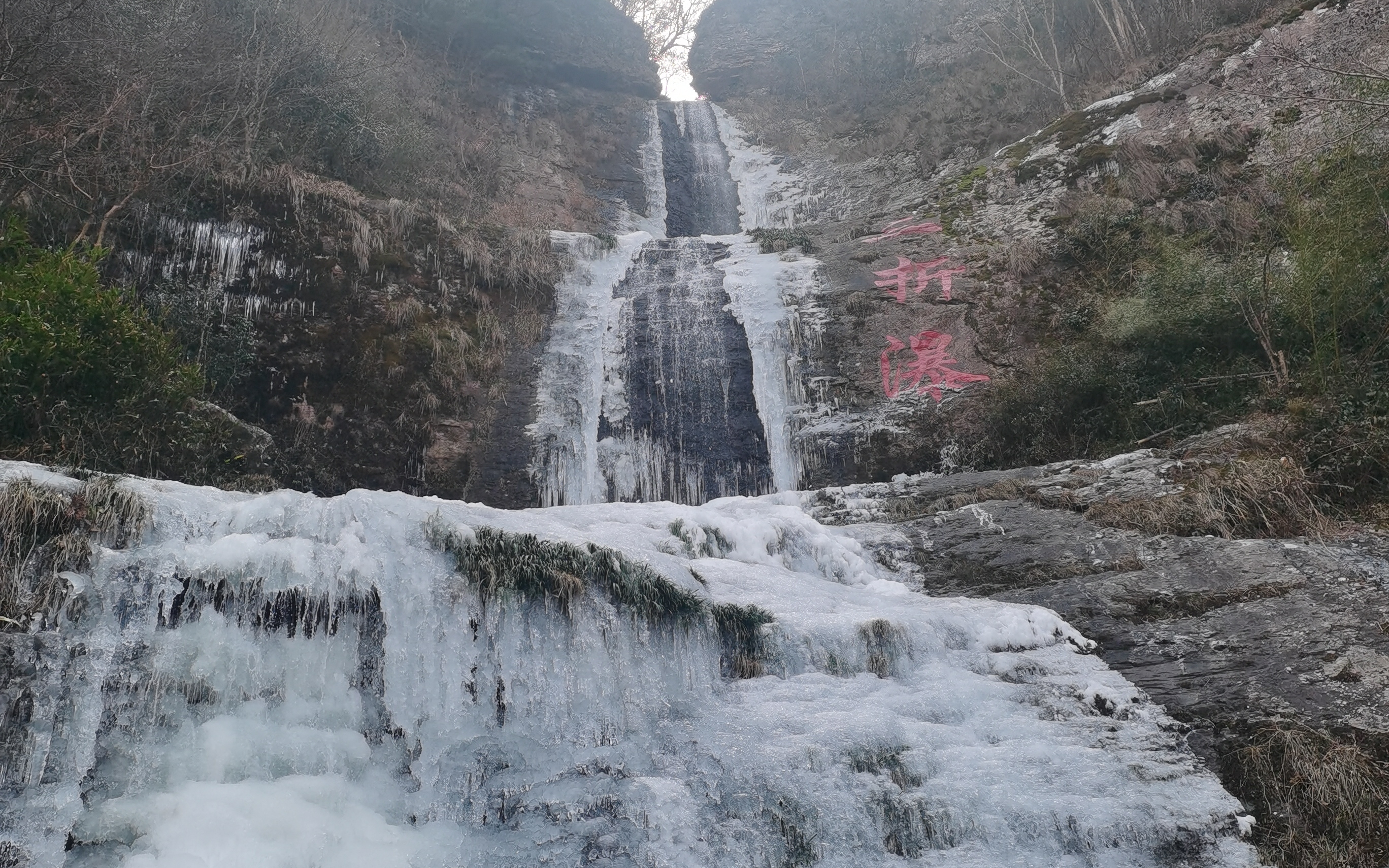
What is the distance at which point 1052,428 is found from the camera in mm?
9141

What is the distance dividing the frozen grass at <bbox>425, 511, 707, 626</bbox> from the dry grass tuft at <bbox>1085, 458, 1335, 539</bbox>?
11.7ft

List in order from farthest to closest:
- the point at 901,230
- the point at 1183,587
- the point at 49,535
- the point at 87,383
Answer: the point at 901,230 < the point at 87,383 < the point at 1183,587 < the point at 49,535

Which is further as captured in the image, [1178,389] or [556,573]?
[1178,389]

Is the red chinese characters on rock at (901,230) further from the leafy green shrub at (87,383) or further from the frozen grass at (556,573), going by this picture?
the leafy green shrub at (87,383)

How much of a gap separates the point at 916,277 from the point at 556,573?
8.50 meters

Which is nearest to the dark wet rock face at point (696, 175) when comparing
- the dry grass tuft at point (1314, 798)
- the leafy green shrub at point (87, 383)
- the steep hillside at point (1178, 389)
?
the steep hillside at point (1178, 389)

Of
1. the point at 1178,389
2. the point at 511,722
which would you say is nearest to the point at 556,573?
the point at 511,722

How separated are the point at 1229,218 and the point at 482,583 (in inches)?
385

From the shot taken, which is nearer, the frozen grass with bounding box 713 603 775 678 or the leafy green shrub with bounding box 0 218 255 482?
the frozen grass with bounding box 713 603 775 678

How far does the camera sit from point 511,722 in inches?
192

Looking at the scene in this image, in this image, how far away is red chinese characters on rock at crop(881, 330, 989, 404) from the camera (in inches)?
409

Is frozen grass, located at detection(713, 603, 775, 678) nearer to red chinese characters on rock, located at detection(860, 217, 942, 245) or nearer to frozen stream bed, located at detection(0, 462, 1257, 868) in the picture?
frozen stream bed, located at detection(0, 462, 1257, 868)

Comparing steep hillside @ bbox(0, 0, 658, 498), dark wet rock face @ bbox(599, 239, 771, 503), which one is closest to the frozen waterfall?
dark wet rock face @ bbox(599, 239, 771, 503)

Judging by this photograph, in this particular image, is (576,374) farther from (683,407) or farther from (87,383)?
(87,383)
